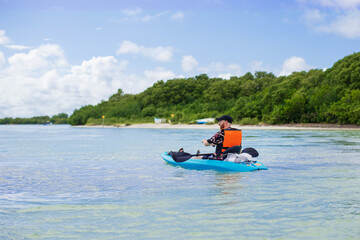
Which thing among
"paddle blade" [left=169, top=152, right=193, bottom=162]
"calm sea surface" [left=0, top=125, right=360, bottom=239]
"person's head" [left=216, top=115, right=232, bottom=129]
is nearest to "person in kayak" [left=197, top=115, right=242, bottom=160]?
"person's head" [left=216, top=115, right=232, bottom=129]

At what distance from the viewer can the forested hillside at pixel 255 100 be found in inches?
2197

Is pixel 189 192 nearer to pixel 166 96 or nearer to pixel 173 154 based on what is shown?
pixel 173 154

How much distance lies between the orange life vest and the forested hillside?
139 feet

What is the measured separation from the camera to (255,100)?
72812 millimetres

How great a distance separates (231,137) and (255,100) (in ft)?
209

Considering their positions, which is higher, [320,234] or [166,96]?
[166,96]

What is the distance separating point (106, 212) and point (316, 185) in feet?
17.6

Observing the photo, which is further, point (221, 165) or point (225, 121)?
point (221, 165)

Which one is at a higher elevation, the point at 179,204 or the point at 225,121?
the point at 225,121

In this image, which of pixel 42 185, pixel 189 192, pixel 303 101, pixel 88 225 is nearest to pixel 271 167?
pixel 189 192

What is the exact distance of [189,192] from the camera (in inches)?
322

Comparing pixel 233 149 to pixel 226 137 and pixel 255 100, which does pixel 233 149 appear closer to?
pixel 226 137

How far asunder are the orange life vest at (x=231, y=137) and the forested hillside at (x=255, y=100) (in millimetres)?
42401

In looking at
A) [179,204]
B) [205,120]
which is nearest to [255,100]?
[205,120]
